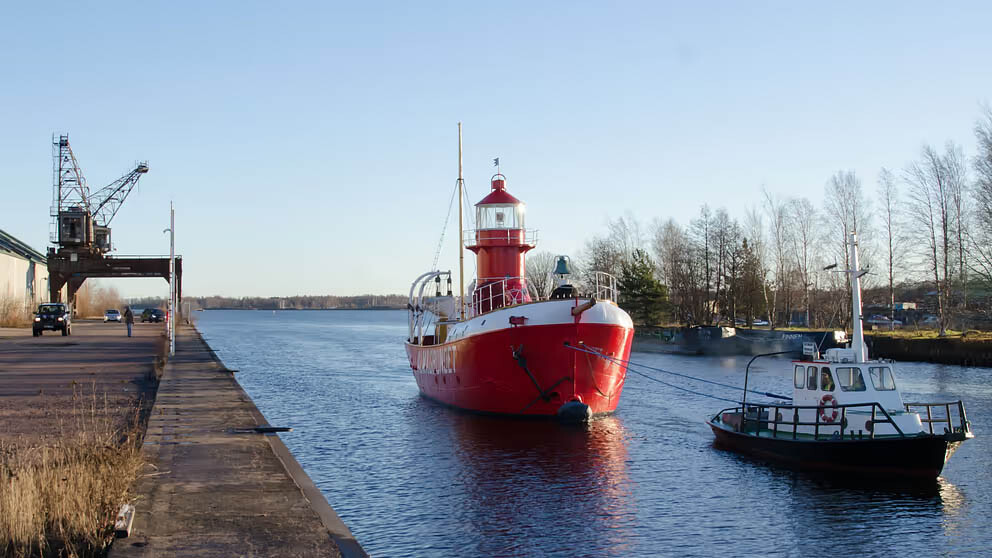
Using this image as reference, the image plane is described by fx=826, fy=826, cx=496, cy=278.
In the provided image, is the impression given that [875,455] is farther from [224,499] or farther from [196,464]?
[196,464]

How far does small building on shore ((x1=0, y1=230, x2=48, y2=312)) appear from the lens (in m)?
70.9

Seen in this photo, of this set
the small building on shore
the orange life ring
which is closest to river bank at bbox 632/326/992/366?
the orange life ring

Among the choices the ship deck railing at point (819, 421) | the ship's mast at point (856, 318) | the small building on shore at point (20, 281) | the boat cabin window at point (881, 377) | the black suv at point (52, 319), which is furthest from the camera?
the small building on shore at point (20, 281)

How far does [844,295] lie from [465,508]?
59.9m

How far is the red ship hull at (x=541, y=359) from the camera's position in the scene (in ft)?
78.9

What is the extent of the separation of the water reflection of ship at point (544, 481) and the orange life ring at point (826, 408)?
479cm

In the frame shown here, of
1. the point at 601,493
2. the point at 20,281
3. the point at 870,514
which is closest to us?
the point at 870,514

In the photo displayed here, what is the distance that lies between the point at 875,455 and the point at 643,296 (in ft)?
199

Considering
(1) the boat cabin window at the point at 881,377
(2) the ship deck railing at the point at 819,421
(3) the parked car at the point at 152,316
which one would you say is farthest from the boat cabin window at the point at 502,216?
(3) the parked car at the point at 152,316

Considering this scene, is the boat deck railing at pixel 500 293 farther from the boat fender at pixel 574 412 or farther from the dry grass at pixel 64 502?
the dry grass at pixel 64 502

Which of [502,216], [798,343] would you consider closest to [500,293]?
[502,216]

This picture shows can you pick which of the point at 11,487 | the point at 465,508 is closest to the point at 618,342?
the point at 465,508

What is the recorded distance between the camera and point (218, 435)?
17.6 metres

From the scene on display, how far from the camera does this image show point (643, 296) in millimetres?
78062
